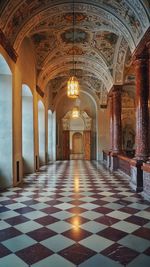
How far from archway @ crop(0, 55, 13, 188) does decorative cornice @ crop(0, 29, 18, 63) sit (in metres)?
0.54

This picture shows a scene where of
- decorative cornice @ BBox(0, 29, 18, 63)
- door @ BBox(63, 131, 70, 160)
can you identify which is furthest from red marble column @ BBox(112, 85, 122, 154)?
door @ BBox(63, 131, 70, 160)

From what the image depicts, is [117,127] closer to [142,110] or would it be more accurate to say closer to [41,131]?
[41,131]

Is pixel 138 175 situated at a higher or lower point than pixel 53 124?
lower

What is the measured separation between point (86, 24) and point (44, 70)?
169 inches

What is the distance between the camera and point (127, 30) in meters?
7.79

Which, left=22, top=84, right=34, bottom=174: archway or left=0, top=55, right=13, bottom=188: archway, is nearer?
left=0, top=55, right=13, bottom=188: archway

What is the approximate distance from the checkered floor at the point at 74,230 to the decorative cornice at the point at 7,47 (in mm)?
4143

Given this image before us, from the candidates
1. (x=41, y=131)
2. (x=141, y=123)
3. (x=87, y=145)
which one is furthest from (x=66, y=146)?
(x=141, y=123)

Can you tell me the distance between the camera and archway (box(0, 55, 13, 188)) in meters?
7.40

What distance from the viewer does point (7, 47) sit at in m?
6.99

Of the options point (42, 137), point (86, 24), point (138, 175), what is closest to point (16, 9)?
point (86, 24)

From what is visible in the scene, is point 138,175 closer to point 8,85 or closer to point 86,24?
point 8,85

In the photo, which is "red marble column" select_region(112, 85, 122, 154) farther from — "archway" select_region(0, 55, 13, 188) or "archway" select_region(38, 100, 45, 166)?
"archway" select_region(0, 55, 13, 188)

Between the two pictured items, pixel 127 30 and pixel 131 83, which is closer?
pixel 127 30
